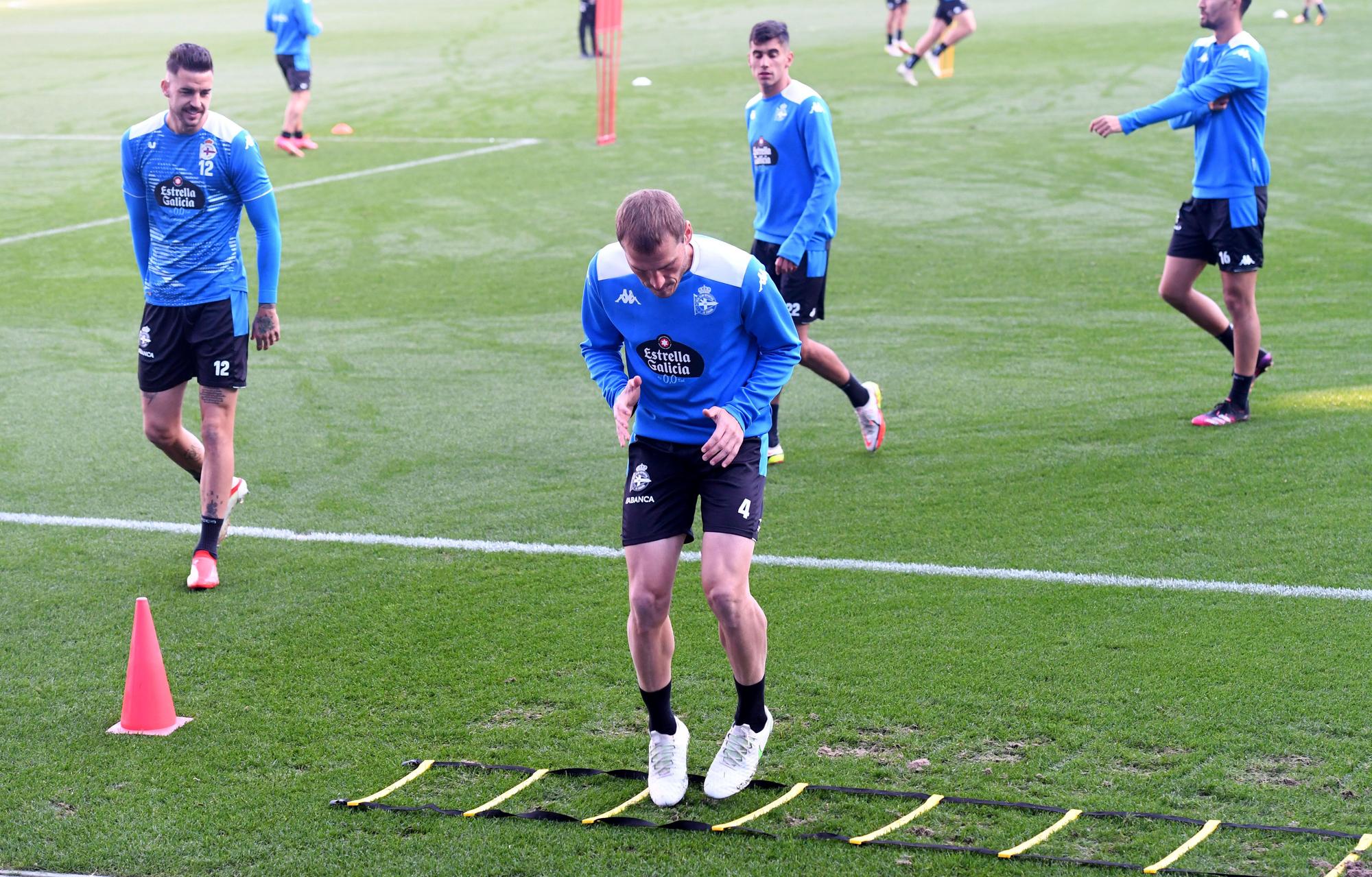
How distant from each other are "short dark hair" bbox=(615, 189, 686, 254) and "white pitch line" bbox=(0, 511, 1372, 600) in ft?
9.12

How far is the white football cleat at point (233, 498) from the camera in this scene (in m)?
6.84

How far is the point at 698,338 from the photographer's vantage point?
14.9 ft

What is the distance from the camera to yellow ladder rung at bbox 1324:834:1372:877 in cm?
409

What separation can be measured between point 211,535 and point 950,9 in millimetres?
19578

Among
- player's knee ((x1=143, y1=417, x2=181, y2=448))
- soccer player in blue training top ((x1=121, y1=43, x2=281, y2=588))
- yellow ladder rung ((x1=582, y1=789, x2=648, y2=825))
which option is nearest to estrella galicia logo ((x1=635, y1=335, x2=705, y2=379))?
yellow ladder rung ((x1=582, y1=789, x2=648, y2=825))

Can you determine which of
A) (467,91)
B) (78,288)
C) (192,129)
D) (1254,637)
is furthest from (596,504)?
(467,91)

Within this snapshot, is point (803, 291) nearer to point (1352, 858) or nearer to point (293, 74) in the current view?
point (1352, 858)

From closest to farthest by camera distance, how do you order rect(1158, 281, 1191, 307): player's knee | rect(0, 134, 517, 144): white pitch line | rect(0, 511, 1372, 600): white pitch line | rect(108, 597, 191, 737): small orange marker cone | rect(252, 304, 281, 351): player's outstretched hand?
rect(108, 597, 191, 737): small orange marker cone < rect(0, 511, 1372, 600): white pitch line < rect(252, 304, 281, 351): player's outstretched hand < rect(1158, 281, 1191, 307): player's knee < rect(0, 134, 517, 144): white pitch line

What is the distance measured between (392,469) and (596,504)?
1378 mm

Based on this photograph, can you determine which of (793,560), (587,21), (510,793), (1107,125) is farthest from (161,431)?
(587,21)

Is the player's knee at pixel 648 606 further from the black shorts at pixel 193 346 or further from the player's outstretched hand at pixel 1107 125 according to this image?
the player's outstretched hand at pixel 1107 125

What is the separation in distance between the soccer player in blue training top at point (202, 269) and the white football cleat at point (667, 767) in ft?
9.03

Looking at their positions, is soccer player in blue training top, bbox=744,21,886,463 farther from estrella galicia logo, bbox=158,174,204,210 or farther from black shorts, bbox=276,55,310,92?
black shorts, bbox=276,55,310,92

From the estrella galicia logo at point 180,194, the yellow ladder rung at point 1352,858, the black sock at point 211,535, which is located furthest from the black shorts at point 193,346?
the yellow ladder rung at point 1352,858
